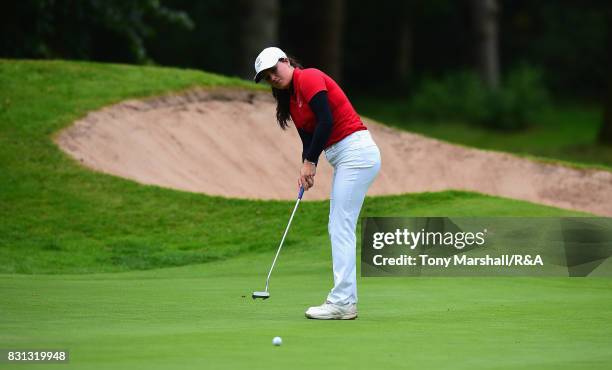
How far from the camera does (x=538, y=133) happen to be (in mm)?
40531

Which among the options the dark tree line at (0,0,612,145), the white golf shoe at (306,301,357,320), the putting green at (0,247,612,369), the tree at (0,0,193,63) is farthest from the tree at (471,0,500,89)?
the white golf shoe at (306,301,357,320)

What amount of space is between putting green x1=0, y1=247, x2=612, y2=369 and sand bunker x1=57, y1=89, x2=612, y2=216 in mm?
7091

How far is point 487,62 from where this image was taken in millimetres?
43594

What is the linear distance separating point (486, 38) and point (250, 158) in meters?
22.4

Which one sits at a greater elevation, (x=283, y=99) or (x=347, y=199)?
(x=283, y=99)

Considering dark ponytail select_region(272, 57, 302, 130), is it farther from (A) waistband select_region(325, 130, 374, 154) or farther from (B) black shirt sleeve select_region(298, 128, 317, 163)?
(A) waistband select_region(325, 130, 374, 154)

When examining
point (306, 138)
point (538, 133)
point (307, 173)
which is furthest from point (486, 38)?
point (307, 173)

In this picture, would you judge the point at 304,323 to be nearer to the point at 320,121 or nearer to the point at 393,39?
the point at 320,121

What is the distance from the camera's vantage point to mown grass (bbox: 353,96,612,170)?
33188mm

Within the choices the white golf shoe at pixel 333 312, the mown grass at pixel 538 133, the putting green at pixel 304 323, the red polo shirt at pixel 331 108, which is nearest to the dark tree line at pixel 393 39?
the mown grass at pixel 538 133

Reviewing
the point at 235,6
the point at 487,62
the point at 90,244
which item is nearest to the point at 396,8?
the point at 235,6

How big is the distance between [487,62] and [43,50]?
19.8 metres

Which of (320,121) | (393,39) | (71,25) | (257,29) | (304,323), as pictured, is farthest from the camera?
(393,39)

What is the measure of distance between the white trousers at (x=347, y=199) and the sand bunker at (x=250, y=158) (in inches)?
425
